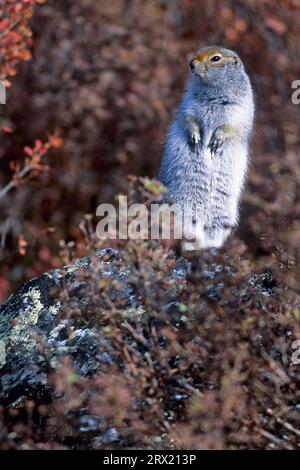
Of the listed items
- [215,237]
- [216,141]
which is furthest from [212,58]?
[215,237]

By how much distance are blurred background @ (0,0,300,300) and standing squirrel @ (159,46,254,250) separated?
121 inches

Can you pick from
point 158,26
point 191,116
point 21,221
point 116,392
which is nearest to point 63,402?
point 116,392

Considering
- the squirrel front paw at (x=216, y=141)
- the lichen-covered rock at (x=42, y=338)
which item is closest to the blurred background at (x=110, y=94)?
the squirrel front paw at (x=216, y=141)

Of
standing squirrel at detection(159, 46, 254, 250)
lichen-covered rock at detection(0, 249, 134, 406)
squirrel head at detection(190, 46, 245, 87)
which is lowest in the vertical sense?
lichen-covered rock at detection(0, 249, 134, 406)

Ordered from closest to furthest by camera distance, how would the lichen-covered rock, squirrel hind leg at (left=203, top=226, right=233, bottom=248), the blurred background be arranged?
1. the lichen-covered rock
2. squirrel hind leg at (left=203, top=226, right=233, bottom=248)
3. the blurred background

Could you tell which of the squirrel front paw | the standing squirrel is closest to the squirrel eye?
the standing squirrel

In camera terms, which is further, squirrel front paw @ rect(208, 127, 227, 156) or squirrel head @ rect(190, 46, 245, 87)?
squirrel head @ rect(190, 46, 245, 87)

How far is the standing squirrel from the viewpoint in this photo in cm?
684

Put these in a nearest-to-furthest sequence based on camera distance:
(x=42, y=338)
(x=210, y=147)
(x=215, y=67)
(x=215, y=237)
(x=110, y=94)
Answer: (x=42, y=338) → (x=215, y=237) → (x=210, y=147) → (x=215, y=67) → (x=110, y=94)

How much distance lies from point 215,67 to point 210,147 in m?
0.97

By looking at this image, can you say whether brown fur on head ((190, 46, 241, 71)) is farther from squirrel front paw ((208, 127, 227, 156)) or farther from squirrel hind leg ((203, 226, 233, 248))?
squirrel hind leg ((203, 226, 233, 248))

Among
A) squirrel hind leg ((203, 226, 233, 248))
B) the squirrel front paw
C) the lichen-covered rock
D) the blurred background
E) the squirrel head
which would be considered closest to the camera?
the lichen-covered rock

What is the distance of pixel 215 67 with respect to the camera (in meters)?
7.57

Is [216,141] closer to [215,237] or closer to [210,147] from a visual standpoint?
[210,147]
